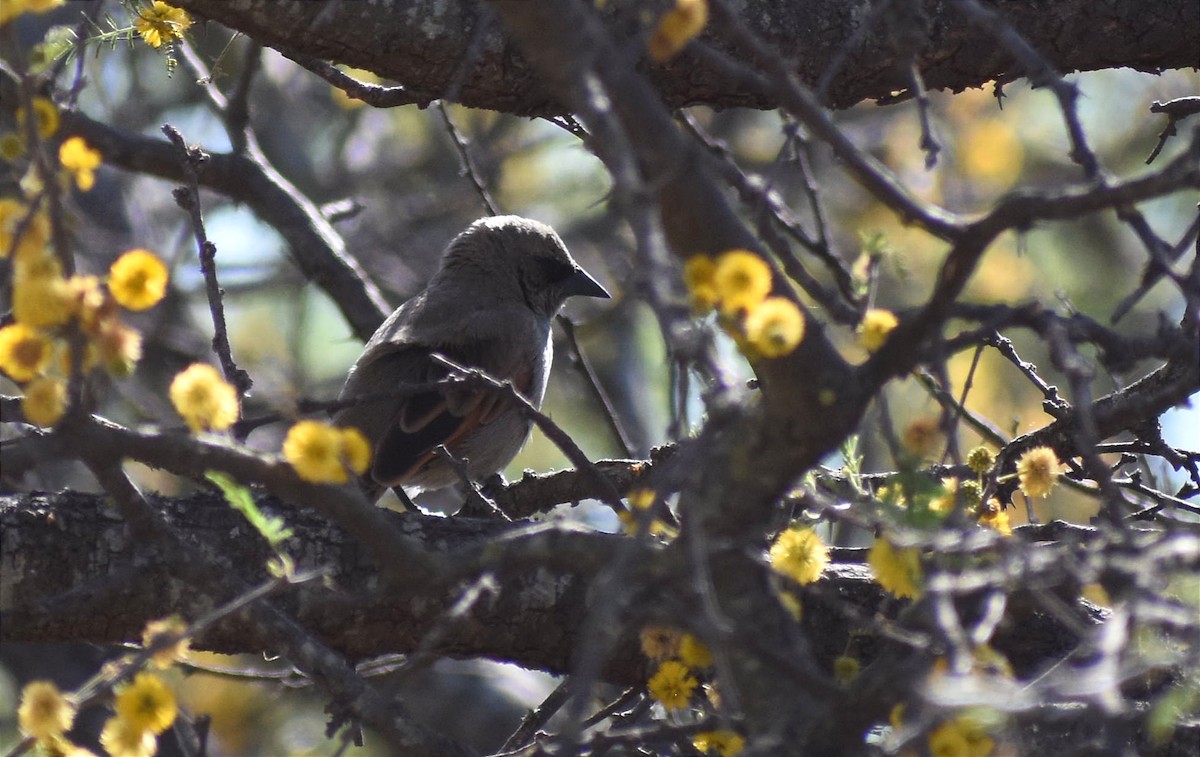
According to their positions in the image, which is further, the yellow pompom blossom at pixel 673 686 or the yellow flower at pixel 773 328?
the yellow pompom blossom at pixel 673 686

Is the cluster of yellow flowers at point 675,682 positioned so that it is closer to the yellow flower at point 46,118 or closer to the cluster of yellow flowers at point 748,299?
the cluster of yellow flowers at point 748,299

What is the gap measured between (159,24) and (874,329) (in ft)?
9.07

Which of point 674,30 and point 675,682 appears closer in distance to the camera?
point 674,30

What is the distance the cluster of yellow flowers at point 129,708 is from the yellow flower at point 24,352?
560 mm

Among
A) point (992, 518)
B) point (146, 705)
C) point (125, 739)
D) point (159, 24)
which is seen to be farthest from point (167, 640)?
point (159, 24)

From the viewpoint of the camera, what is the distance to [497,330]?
7484 millimetres

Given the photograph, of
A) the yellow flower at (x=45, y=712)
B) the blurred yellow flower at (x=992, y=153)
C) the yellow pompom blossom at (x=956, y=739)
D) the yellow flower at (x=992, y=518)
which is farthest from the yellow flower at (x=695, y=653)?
the blurred yellow flower at (x=992, y=153)

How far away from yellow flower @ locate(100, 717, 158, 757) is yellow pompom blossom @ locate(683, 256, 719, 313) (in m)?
1.41

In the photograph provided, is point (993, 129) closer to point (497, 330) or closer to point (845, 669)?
point (497, 330)

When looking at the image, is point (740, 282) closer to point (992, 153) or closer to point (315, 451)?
point (315, 451)

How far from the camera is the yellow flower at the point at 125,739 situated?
109 inches

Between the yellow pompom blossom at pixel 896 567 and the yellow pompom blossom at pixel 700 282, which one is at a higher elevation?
the yellow pompom blossom at pixel 700 282

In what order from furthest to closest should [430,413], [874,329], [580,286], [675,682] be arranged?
[580,286] < [430,413] < [675,682] < [874,329]

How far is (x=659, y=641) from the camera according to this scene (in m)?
3.71
